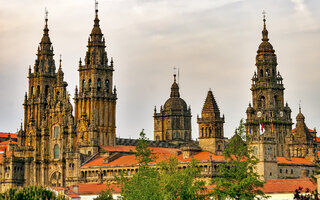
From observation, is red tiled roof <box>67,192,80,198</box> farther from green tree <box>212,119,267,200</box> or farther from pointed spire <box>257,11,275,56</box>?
pointed spire <box>257,11,275,56</box>

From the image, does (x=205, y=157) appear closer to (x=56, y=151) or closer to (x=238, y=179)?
(x=238, y=179)

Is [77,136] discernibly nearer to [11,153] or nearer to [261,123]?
[11,153]

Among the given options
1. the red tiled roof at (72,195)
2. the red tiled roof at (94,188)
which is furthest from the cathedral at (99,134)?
the red tiled roof at (72,195)

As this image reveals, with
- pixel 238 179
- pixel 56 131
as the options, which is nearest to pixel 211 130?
pixel 56 131

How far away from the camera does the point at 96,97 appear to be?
172 meters

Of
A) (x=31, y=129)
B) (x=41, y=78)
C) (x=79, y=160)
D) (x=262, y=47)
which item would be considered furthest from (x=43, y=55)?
(x=262, y=47)

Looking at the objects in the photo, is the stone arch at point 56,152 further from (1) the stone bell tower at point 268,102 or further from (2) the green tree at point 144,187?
(2) the green tree at point 144,187

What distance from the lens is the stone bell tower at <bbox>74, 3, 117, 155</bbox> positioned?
17012cm

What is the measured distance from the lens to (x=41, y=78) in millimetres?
187000

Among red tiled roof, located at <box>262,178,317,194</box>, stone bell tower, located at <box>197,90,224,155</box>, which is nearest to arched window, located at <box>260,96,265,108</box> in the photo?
stone bell tower, located at <box>197,90,224,155</box>

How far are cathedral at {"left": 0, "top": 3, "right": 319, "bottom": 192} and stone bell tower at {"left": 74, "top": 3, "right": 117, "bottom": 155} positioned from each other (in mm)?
204

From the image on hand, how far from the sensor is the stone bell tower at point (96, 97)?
558 feet

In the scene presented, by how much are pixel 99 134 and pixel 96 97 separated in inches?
302

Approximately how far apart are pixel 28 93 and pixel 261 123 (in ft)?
173
